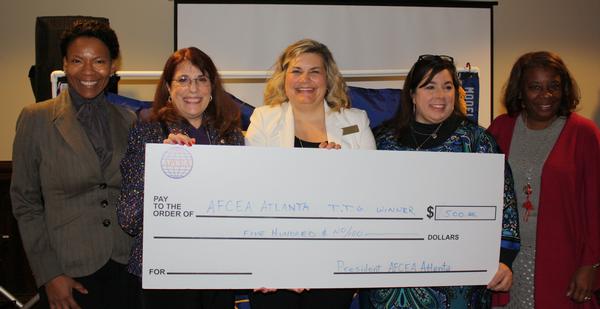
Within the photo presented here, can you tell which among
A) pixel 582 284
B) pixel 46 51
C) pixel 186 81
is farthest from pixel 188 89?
pixel 582 284

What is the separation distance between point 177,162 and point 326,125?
0.78 metres

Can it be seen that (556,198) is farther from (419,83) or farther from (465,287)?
(419,83)

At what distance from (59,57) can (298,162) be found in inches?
77.3

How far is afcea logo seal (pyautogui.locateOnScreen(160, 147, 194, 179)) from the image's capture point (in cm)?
187

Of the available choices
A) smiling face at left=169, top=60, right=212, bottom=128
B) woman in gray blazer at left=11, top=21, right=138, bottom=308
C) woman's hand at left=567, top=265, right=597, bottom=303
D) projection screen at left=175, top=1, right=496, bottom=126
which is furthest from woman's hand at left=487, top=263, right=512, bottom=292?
projection screen at left=175, top=1, right=496, bottom=126

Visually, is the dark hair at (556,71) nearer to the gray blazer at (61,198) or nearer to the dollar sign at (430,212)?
the dollar sign at (430,212)

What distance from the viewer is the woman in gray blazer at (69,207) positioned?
2012 millimetres

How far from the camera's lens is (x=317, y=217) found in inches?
77.9

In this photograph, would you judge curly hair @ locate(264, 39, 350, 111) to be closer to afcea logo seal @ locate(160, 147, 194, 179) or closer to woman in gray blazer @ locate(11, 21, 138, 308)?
afcea logo seal @ locate(160, 147, 194, 179)

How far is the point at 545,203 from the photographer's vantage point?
7.87ft

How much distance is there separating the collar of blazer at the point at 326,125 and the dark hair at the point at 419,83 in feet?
0.83

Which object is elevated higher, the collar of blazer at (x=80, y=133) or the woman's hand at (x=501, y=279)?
the collar of blazer at (x=80, y=133)

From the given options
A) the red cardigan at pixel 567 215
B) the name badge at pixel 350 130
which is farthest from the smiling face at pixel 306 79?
the red cardigan at pixel 567 215

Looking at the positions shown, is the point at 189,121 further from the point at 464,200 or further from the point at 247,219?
the point at 464,200
